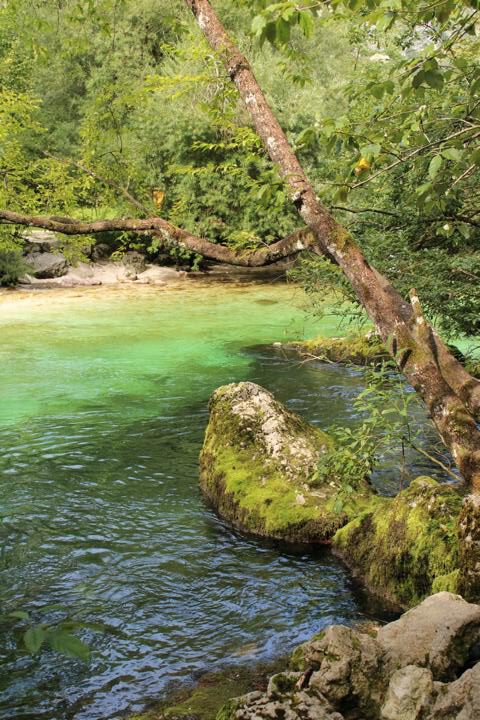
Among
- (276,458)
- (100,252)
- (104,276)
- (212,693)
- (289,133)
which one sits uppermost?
(289,133)

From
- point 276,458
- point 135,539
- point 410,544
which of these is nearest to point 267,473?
point 276,458

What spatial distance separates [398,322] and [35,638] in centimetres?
347

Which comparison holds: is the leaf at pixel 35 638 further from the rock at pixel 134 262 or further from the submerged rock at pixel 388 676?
the rock at pixel 134 262

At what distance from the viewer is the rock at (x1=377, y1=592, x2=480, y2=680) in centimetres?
373

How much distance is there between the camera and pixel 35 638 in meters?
1.84

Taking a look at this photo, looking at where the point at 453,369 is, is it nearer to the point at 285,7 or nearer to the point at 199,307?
the point at 285,7

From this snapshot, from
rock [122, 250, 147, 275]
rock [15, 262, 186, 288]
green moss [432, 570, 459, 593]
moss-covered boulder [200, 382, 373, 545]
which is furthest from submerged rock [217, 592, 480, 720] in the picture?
rock [122, 250, 147, 275]

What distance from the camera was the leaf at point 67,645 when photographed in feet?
5.95

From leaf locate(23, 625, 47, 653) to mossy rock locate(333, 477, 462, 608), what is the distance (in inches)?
153

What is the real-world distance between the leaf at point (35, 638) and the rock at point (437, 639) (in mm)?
2386

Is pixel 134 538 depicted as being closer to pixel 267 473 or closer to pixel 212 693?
pixel 267 473

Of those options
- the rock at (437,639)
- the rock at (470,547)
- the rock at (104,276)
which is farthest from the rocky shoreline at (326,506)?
the rock at (104,276)

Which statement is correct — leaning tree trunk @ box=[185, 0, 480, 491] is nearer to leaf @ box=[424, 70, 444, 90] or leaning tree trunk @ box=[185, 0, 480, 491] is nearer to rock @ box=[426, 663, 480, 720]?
leaf @ box=[424, 70, 444, 90]

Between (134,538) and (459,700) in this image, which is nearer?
(459,700)
